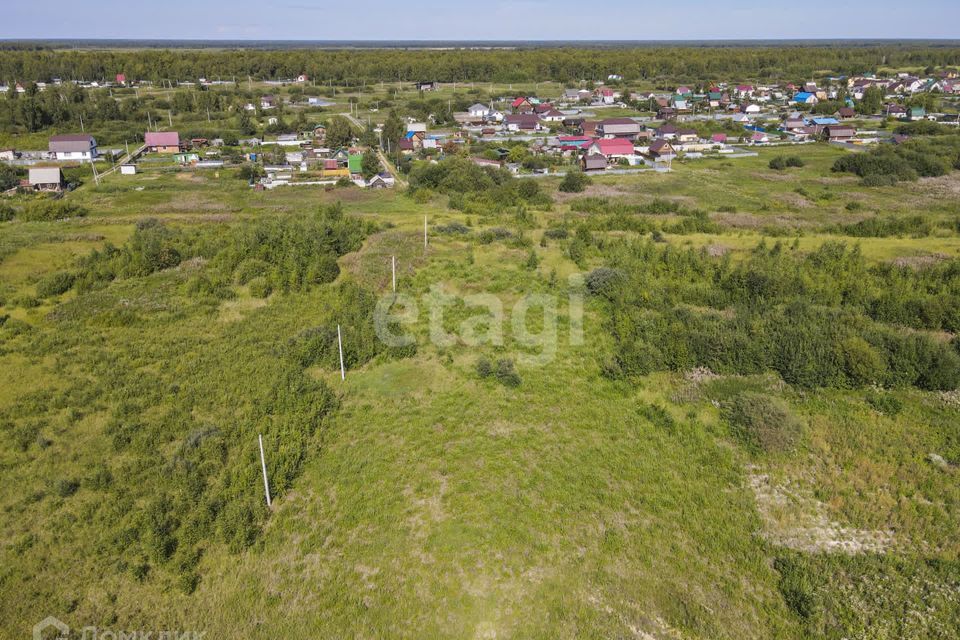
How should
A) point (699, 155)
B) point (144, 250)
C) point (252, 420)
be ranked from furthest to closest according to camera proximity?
point (699, 155)
point (144, 250)
point (252, 420)

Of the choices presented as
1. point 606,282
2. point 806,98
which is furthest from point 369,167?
point 806,98

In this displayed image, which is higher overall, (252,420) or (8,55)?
(8,55)

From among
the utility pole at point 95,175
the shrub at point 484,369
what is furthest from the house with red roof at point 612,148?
the utility pole at point 95,175

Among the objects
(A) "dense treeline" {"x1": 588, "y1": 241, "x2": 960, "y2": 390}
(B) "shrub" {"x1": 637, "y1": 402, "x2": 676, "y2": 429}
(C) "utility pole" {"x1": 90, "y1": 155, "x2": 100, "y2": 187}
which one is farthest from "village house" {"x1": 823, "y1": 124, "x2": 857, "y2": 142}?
(C) "utility pole" {"x1": 90, "y1": 155, "x2": 100, "y2": 187}

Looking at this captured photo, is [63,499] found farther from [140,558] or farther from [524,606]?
[524,606]

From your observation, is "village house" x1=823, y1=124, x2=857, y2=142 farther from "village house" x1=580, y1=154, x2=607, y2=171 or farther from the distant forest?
the distant forest

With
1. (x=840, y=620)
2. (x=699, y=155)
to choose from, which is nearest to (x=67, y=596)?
(x=840, y=620)

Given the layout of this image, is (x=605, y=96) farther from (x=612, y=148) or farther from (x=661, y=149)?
(x=612, y=148)
